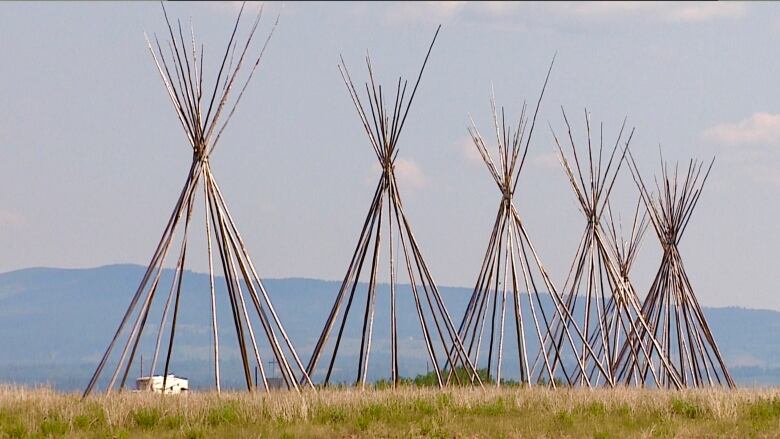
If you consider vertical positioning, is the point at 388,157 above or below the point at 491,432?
above

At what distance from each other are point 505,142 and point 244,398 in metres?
7.32

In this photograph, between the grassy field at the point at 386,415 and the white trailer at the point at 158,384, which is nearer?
the grassy field at the point at 386,415

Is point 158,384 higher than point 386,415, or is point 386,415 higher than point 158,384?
point 158,384

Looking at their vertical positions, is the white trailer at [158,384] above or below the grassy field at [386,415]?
above

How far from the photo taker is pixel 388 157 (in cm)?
2114

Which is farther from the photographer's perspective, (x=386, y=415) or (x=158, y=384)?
(x=158, y=384)

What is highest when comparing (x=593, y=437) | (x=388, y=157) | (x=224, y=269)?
(x=388, y=157)

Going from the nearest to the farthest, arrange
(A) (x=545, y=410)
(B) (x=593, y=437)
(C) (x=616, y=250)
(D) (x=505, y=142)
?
(B) (x=593, y=437), (A) (x=545, y=410), (D) (x=505, y=142), (C) (x=616, y=250)

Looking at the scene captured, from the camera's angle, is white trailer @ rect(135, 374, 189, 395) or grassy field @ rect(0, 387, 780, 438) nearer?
grassy field @ rect(0, 387, 780, 438)

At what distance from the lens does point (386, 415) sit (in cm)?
1603

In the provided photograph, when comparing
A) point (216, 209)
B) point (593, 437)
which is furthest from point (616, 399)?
point (216, 209)

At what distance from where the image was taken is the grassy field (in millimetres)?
15164

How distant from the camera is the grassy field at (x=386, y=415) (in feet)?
49.8

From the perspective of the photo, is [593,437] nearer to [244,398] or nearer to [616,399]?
[616,399]
